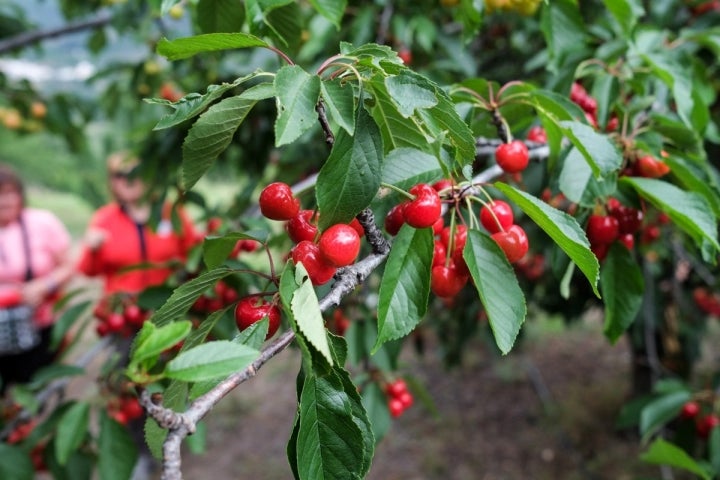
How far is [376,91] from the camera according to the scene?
0.79 metres

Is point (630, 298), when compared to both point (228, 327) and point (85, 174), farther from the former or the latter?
point (85, 174)

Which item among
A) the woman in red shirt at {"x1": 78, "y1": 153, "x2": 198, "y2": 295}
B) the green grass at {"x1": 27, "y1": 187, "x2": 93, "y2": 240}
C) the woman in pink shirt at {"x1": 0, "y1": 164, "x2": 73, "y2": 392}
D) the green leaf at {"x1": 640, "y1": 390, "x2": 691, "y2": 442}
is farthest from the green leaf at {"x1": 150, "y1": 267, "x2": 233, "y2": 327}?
the green grass at {"x1": 27, "y1": 187, "x2": 93, "y2": 240}

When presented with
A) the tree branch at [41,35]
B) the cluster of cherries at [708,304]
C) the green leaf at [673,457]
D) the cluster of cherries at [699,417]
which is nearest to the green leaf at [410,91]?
the green leaf at [673,457]

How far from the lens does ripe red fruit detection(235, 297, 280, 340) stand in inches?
30.8

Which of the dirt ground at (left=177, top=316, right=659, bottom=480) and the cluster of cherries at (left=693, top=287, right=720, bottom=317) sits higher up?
the cluster of cherries at (left=693, top=287, right=720, bottom=317)

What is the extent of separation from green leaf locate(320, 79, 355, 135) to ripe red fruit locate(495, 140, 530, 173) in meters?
0.39

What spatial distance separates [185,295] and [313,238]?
20cm

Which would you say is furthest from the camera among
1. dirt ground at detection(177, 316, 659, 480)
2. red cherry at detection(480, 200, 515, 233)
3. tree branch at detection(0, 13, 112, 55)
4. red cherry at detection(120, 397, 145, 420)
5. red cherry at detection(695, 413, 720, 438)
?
dirt ground at detection(177, 316, 659, 480)

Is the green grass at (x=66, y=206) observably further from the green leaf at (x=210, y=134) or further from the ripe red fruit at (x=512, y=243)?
the ripe red fruit at (x=512, y=243)

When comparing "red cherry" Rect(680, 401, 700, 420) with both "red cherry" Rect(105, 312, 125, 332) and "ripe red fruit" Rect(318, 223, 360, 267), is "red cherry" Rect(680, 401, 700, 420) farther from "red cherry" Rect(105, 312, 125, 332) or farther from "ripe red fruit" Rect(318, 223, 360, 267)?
"red cherry" Rect(105, 312, 125, 332)

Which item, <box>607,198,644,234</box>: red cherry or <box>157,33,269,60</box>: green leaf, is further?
<box>607,198,644,234</box>: red cherry

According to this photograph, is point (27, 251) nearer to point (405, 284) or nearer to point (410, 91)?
point (405, 284)

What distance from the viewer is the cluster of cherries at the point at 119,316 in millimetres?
2223

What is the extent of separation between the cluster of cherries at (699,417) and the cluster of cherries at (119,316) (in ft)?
6.65
